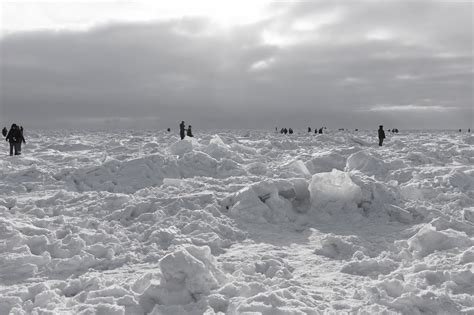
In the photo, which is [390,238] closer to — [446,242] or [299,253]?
[446,242]

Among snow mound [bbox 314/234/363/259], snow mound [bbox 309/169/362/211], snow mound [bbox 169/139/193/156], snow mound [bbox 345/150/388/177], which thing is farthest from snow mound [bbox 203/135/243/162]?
snow mound [bbox 314/234/363/259]

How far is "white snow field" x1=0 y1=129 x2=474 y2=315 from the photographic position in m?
5.11

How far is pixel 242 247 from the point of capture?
24.1ft

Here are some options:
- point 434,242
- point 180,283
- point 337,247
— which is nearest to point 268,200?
point 337,247

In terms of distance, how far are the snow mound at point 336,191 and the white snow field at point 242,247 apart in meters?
0.02

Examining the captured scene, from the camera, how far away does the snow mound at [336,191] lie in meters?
9.32

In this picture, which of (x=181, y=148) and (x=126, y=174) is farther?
(x=181, y=148)

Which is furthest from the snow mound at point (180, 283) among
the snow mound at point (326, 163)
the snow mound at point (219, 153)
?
the snow mound at point (219, 153)

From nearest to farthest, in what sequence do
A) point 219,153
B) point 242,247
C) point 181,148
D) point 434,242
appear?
point 434,242 → point 242,247 → point 219,153 → point 181,148

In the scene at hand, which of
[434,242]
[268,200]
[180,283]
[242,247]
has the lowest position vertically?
[242,247]

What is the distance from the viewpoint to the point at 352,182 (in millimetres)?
9367

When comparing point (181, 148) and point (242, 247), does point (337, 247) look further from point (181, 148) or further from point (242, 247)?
point (181, 148)

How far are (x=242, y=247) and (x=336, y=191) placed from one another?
2.94 m

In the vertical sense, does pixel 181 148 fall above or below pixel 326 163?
above
